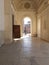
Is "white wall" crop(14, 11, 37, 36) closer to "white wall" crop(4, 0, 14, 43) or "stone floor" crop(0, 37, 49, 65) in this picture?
"white wall" crop(4, 0, 14, 43)

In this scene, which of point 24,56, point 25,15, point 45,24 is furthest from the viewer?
point 25,15

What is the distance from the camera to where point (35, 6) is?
93.6ft

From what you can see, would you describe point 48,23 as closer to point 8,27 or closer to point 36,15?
point 8,27

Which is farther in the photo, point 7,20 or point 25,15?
point 25,15

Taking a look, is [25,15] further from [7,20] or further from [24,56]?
[24,56]

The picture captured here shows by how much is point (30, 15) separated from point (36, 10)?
1368 millimetres

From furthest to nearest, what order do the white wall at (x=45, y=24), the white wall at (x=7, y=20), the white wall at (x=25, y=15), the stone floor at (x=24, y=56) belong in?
the white wall at (x=25, y=15) → the white wall at (x=45, y=24) → the white wall at (x=7, y=20) → the stone floor at (x=24, y=56)

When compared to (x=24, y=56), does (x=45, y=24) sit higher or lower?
higher

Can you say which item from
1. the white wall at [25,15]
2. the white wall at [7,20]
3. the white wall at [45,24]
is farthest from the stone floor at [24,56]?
the white wall at [25,15]

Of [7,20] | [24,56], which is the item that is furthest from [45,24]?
[24,56]

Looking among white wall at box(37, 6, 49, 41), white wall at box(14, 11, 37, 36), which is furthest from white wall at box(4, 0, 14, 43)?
white wall at box(14, 11, 37, 36)

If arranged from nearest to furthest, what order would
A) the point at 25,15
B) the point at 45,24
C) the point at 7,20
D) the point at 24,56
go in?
the point at 24,56
the point at 7,20
the point at 45,24
the point at 25,15

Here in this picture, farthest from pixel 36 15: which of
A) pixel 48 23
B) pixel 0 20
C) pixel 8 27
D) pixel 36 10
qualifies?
pixel 0 20

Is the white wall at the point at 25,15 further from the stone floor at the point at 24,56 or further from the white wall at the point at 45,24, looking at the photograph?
the stone floor at the point at 24,56
